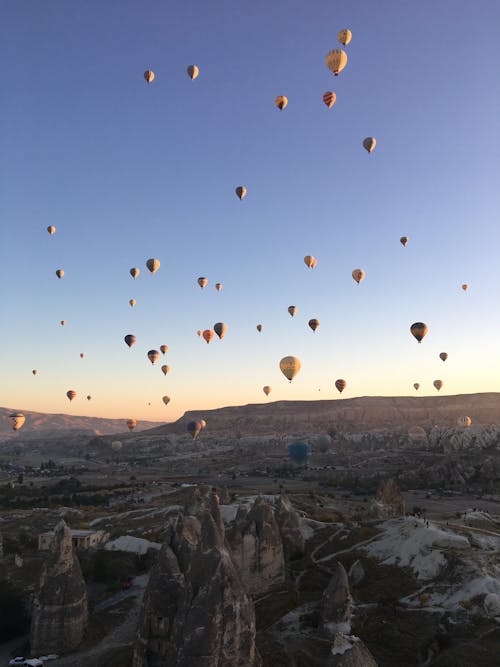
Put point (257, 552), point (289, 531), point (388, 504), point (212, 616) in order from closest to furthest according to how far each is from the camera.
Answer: point (212, 616) → point (257, 552) → point (289, 531) → point (388, 504)

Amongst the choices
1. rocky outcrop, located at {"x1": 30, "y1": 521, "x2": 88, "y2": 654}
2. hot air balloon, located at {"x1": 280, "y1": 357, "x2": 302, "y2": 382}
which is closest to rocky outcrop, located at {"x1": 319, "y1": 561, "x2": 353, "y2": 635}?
rocky outcrop, located at {"x1": 30, "y1": 521, "x2": 88, "y2": 654}

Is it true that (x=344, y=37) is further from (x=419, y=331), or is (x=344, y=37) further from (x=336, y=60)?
(x=419, y=331)

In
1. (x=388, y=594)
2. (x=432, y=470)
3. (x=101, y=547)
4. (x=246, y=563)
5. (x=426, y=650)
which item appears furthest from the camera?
(x=432, y=470)

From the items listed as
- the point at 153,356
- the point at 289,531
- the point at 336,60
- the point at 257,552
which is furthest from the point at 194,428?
the point at 336,60

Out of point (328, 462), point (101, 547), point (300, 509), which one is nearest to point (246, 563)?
point (101, 547)

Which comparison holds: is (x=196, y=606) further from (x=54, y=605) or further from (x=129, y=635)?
(x=129, y=635)

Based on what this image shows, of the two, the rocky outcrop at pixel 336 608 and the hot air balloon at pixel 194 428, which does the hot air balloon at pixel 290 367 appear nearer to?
the hot air balloon at pixel 194 428
